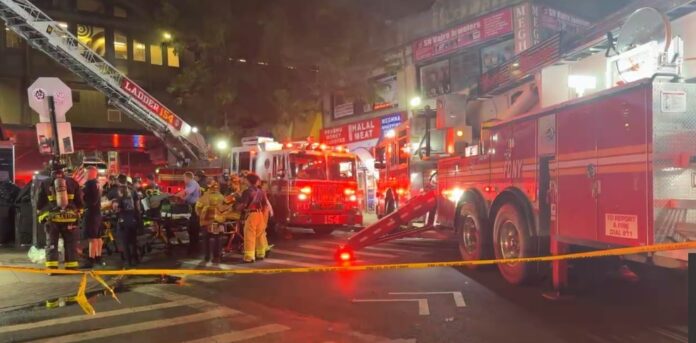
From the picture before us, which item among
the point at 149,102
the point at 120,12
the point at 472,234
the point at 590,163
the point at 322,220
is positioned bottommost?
the point at 322,220

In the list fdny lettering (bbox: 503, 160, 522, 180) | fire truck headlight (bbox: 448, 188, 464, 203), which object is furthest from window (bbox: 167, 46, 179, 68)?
fdny lettering (bbox: 503, 160, 522, 180)

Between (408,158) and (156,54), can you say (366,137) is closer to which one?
(156,54)

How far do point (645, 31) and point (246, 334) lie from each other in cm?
509

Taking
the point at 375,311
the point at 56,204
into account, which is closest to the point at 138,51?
the point at 56,204

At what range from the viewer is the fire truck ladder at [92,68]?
47.0 feet

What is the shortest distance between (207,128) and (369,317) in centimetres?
1788

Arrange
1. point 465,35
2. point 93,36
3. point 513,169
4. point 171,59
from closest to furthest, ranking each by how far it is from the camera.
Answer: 1. point 513,169
2. point 465,35
3. point 93,36
4. point 171,59

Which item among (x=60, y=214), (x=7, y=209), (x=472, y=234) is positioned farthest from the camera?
(x=7, y=209)

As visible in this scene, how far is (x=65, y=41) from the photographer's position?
50.1ft

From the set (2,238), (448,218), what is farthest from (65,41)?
(448,218)

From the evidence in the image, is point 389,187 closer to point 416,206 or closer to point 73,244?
point 416,206

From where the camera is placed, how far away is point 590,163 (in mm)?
6008

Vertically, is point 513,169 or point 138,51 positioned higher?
point 138,51

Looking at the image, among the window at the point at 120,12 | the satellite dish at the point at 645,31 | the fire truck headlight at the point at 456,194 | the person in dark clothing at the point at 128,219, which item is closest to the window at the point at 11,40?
the window at the point at 120,12
